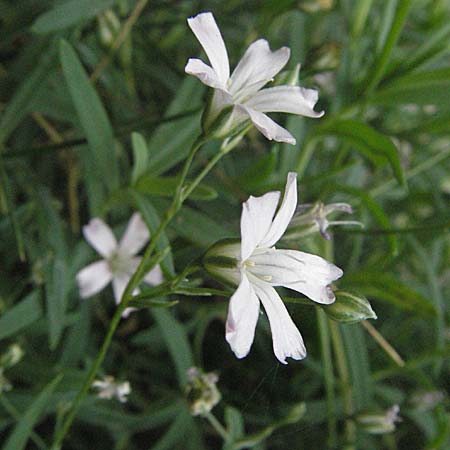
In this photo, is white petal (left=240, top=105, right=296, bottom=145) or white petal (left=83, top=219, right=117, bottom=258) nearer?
white petal (left=240, top=105, right=296, bottom=145)

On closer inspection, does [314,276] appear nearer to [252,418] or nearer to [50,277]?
[50,277]

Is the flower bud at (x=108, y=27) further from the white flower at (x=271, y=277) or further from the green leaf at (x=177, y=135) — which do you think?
the white flower at (x=271, y=277)

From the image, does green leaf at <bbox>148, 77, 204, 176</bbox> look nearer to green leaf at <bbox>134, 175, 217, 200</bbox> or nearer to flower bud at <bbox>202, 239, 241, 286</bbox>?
green leaf at <bbox>134, 175, 217, 200</bbox>

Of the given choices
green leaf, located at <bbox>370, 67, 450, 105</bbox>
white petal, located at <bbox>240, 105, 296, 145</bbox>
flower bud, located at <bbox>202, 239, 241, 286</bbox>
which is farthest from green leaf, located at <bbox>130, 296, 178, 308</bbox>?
green leaf, located at <bbox>370, 67, 450, 105</bbox>

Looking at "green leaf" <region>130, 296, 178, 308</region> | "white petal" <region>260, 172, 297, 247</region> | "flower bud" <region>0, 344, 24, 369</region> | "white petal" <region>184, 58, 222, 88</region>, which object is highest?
"white petal" <region>184, 58, 222, 88</region>

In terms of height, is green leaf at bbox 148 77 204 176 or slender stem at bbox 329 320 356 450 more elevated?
green leaf at bbox 148 77 204 176

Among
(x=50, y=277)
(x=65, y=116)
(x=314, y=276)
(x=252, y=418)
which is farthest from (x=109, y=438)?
(x=314, y=276)
